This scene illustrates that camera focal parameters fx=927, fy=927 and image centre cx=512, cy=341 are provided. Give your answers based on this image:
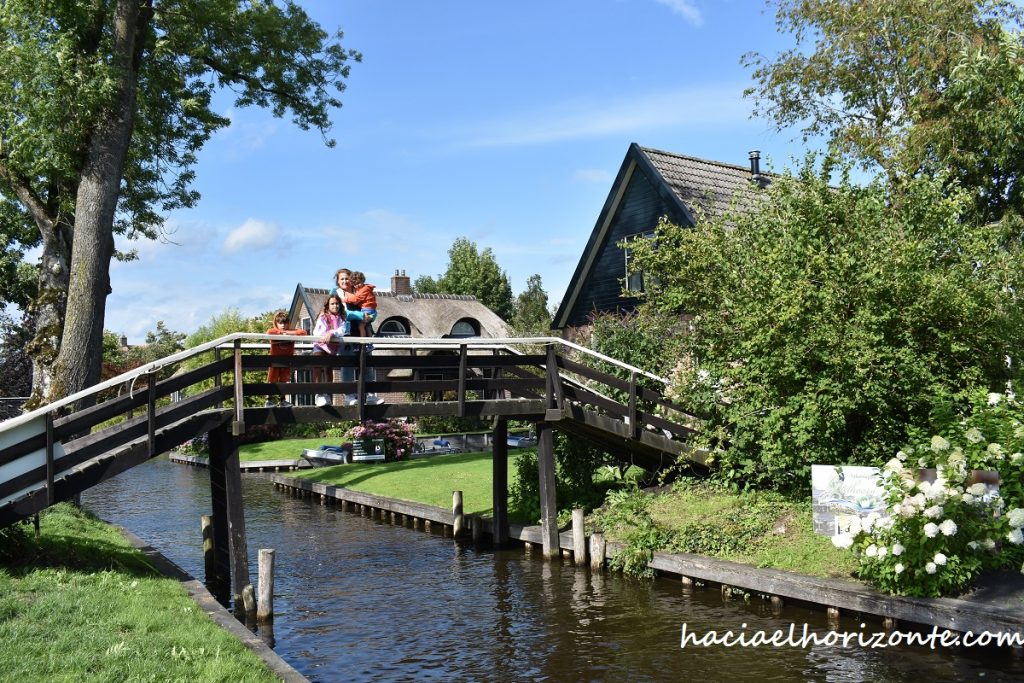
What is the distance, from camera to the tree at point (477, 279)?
252ft

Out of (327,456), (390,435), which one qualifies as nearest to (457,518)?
(390,435)

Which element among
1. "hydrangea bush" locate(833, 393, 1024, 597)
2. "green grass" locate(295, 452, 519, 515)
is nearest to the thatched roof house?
"green grass" locate(295, 452, 519, 515)

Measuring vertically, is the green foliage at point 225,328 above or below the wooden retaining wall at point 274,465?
above

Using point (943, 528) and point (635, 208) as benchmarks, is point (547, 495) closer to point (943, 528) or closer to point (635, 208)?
point (943, 528)

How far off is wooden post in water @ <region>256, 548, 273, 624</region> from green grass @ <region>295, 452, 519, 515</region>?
7.75 metres

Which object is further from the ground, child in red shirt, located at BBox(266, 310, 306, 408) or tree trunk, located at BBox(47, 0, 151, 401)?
tree trunk, located at BBox(47, 0, 151, 401)

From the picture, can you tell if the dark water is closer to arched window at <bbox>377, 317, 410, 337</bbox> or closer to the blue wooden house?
the blue wooden house

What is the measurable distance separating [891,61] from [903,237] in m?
12.2

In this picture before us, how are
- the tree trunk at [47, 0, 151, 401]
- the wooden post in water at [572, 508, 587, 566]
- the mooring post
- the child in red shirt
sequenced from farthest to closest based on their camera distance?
the tree trunk at [47, 0, 151, 401] → the wooden post in water at [572, 508, 587, 566] → the mooring post → the child in red shirt

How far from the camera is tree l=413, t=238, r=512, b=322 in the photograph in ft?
252

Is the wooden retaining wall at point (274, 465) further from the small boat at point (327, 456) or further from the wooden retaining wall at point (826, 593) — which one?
the wooden retaining wall at point (826, 593)

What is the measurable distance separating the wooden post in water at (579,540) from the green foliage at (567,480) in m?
2.08

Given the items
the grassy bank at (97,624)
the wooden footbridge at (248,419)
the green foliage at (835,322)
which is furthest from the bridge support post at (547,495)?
the grassy bank at (97,624)

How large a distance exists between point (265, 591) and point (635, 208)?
17.1 m
